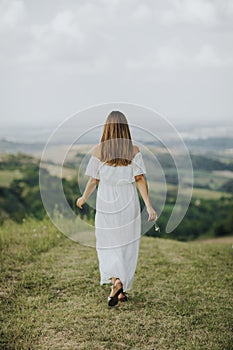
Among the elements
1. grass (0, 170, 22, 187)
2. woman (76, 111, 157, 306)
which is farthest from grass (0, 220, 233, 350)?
grass (0, 170, 22, 187)

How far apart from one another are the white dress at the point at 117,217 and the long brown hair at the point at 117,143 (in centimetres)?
4

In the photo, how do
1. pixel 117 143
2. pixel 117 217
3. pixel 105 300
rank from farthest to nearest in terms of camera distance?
pixel 105 300, pixel 117 217, pixel 117 143

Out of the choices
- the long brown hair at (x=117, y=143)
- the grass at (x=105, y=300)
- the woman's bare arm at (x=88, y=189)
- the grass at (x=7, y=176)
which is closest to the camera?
the grass at (x=105, y=300)

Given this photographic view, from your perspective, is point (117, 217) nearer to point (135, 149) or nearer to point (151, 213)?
point (151, 213)

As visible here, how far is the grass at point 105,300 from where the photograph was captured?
7.50ft

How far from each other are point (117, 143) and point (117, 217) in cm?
45

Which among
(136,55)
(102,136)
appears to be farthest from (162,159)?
(136,55)

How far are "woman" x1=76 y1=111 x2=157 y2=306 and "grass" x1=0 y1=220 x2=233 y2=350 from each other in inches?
9.2

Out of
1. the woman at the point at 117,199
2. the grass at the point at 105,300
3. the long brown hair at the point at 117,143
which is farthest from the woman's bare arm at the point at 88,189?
the grass at the point at 105,300

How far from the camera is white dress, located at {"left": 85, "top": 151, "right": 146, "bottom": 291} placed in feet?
8.55

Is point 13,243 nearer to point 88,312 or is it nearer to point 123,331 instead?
point 88,312

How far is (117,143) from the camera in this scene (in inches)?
101

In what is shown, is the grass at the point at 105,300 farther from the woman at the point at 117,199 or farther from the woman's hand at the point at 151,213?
the woman's hand at the point at 151,213

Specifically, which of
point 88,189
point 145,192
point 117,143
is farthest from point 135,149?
point 88,189
